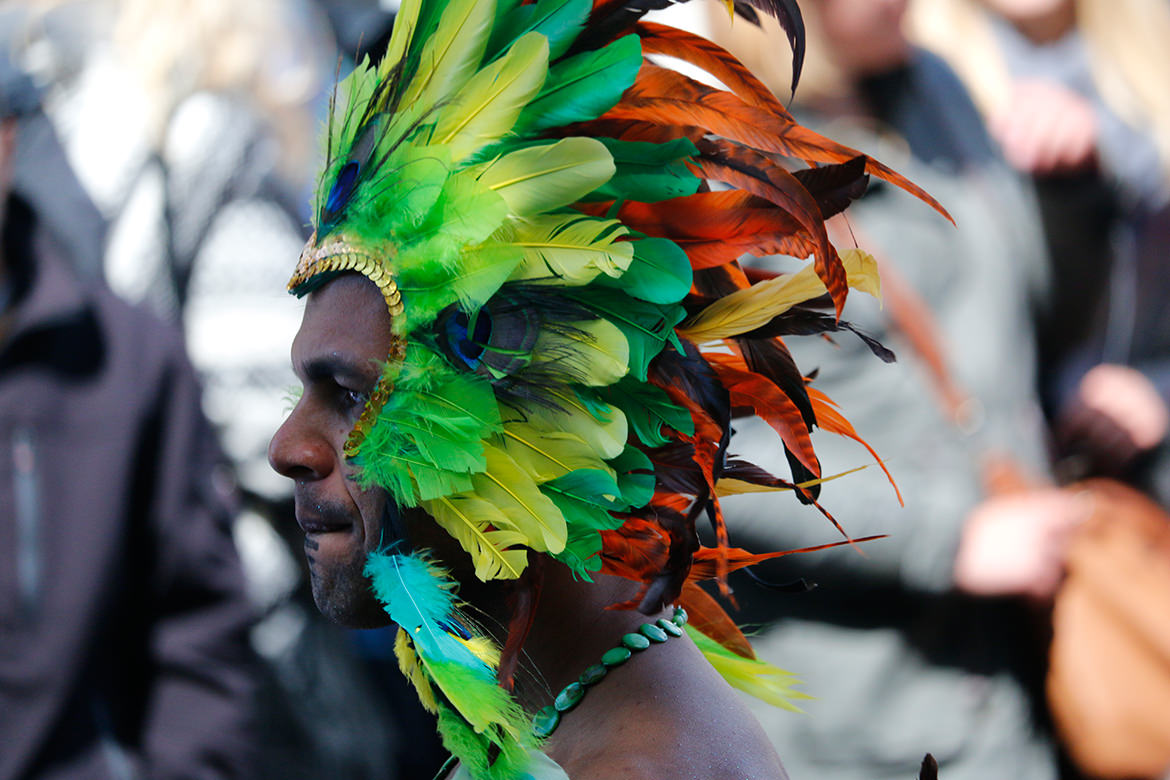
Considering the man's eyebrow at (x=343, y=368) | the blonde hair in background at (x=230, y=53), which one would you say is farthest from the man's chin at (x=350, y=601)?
the blonde hair in background at (x=230, y=53)

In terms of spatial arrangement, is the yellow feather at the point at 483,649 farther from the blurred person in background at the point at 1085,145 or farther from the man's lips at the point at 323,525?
the blurred person in background at the point at 1085,145

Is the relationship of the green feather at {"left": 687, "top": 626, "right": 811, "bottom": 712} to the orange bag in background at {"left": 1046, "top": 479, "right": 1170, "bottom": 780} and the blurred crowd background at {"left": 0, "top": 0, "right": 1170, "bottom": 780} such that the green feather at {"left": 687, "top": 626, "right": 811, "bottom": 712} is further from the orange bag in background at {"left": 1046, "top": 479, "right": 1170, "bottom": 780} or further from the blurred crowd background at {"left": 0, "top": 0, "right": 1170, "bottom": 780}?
the orange bag in background at {"left": 1046, "top": 479, "right": 1170, "bottom": 780}

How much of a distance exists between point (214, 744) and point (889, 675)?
6.87 ft

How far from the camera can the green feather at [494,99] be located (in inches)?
61.4

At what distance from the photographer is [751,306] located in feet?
Answer: 5.40

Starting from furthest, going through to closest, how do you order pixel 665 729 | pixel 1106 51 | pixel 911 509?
pixel 1106 51, pixel 911 509, pixel 665 729

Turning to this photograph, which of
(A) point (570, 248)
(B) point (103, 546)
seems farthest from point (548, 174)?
(B) point (103, 546)

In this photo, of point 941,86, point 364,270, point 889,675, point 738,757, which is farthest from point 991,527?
point 364,270

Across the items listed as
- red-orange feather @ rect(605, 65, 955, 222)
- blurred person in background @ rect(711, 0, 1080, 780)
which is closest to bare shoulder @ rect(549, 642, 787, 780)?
red-orange feather @ rect(605, 65, 955, 222)

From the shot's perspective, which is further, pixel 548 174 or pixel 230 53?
pixel 230 53

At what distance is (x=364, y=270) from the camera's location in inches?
65.6

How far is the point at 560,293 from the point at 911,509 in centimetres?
219

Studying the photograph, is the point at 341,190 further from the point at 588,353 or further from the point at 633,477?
the point at 633,477

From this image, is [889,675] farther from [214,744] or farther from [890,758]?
[214,744]
